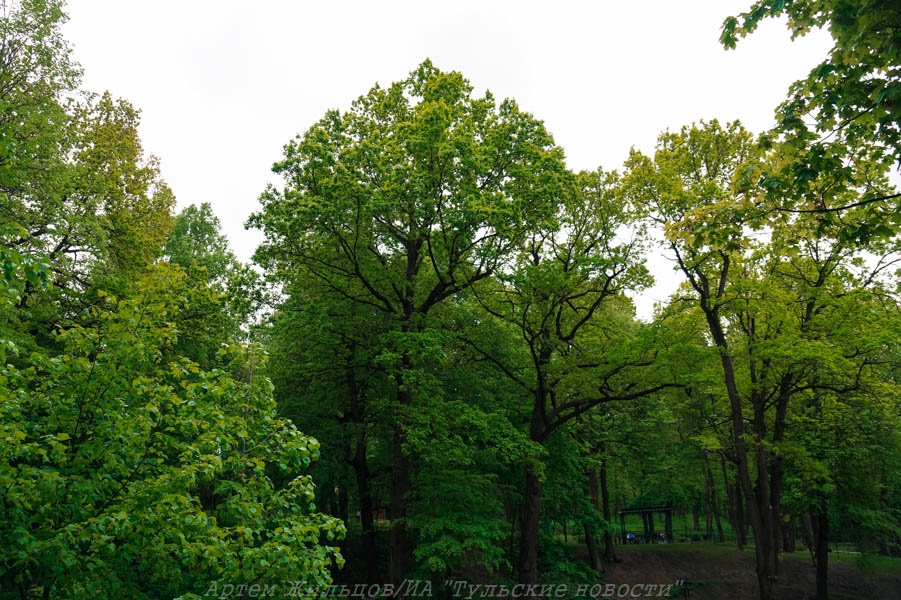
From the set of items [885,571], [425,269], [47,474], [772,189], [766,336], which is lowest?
[885,571]

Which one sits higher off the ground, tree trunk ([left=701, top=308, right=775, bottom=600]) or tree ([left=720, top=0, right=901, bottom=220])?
tree ([left=720, top=0, right=901, bottom=220])

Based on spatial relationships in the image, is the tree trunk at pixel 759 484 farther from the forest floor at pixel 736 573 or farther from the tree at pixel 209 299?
the tree at pixel 209 299

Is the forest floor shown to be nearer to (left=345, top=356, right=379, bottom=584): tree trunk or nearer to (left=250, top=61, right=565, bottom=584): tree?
(left=345, top=356, right=379, bottom=584): tree trunk

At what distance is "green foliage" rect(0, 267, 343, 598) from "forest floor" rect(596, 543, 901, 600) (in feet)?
77.5

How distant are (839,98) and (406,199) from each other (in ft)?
33.4

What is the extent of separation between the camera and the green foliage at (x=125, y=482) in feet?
17.5

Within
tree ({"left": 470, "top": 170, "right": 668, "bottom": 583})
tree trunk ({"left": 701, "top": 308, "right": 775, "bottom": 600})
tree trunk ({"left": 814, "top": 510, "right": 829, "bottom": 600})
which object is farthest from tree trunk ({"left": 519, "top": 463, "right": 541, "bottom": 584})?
tree trunk ({"left": 814, "top": 510, "right": 829, "bottom": 600})

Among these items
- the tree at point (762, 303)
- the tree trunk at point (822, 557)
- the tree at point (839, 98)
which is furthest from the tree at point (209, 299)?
the tree trunk at point (822, 557)

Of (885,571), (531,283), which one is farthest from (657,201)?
(885,571)

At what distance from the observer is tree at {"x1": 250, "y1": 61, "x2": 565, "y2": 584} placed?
13.8 m

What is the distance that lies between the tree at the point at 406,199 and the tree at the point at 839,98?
7445 millimetres

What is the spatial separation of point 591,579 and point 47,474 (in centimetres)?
1715

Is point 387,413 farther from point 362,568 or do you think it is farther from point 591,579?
point 591,579

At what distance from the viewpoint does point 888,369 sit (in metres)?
19.3
